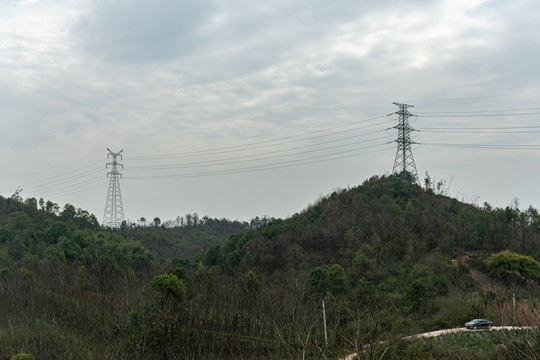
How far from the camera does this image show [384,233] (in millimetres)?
46688

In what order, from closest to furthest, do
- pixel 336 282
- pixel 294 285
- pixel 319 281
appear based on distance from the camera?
pixel 294 285, pixel 319 281, pixel 336 282

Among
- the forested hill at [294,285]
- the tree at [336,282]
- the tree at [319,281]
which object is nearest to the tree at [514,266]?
the forested hill at [294,285]

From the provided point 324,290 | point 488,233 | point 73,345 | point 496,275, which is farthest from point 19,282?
point 488,233

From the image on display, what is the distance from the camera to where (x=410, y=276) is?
38.9 metres

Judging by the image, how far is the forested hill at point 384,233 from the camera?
145ft

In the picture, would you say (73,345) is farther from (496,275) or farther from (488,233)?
(488,233)

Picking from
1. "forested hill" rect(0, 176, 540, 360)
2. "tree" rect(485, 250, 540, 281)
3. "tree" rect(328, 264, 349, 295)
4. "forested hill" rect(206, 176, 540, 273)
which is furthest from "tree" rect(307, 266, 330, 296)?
"tree" rect(485, 250, 540, 281)

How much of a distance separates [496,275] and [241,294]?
21.7 metres

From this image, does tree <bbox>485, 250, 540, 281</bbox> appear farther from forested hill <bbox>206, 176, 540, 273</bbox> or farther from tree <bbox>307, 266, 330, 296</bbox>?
tree <bbox>307, 266, 330, 296</bbox>

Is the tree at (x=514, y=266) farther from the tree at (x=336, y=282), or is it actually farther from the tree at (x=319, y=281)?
the tree at (x=319, y=281)

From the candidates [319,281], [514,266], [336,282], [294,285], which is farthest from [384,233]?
[294,285]

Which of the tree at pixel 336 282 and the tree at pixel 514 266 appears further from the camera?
the tree at pixel 514 266

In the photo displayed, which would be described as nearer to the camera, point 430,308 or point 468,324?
point 468,324

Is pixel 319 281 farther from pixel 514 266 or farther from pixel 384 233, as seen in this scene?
pixel 384 233
